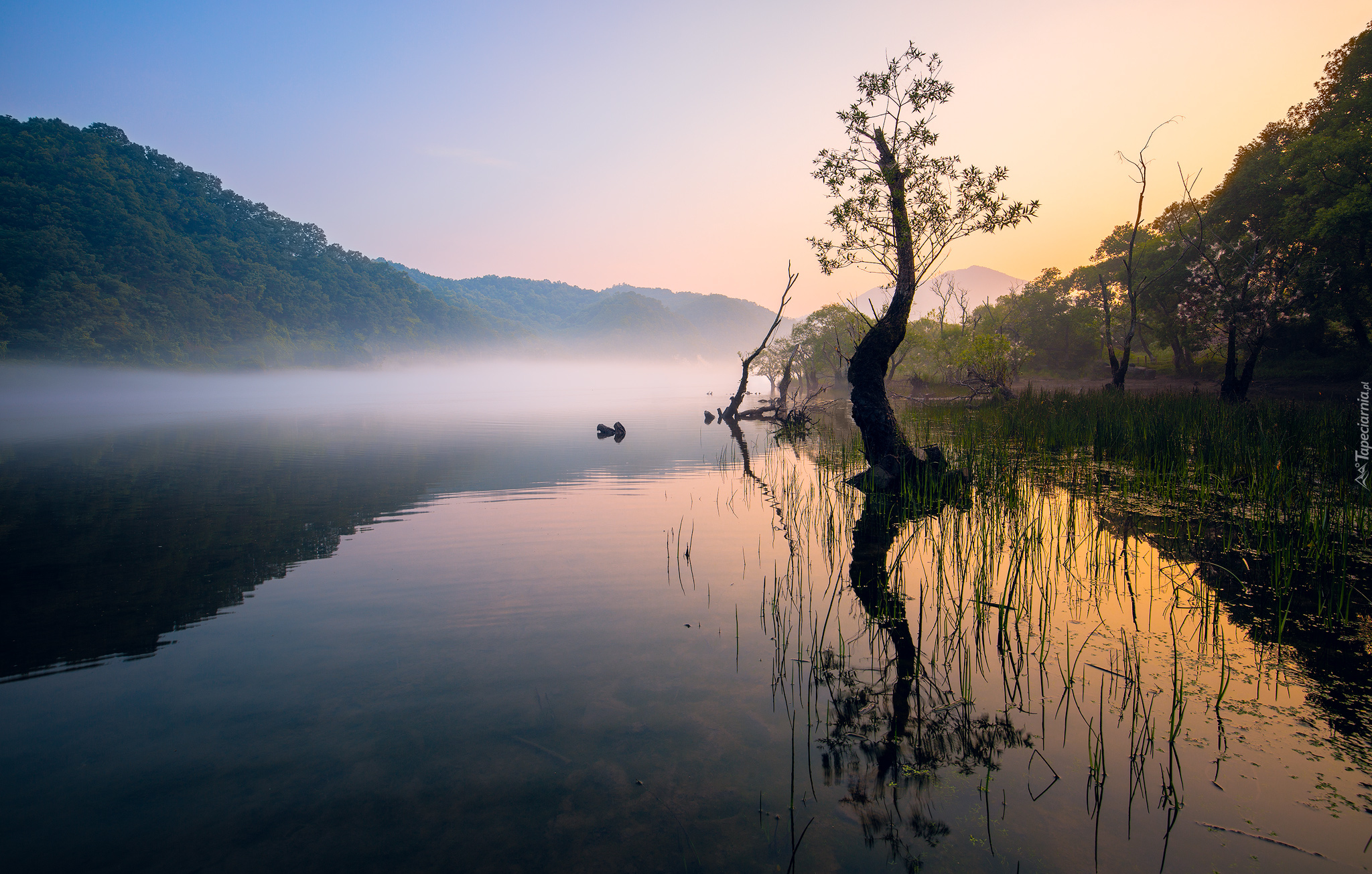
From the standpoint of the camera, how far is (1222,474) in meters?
10.7

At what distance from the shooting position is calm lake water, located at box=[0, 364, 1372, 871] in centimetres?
308

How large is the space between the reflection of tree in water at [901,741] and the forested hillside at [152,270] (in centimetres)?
9204

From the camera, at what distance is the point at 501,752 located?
12.9ft

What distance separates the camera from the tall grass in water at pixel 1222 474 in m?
6.84

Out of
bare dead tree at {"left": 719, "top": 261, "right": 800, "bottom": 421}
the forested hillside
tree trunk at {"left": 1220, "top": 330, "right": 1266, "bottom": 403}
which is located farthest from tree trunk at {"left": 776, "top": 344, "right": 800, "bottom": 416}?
the forested hillside

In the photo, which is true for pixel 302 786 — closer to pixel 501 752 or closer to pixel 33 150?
pixel 501 752

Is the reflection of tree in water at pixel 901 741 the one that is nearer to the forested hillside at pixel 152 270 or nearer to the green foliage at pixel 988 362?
the green foliage at pixel 988 362

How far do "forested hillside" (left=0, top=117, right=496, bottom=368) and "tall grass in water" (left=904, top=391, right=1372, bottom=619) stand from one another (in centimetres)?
9349

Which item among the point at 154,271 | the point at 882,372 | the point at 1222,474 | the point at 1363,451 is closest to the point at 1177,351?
the point at 1363,451

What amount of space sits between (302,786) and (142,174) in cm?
14011

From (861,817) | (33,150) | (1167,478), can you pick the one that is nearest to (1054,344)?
(1167,478)

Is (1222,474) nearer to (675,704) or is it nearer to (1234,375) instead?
(675,704)

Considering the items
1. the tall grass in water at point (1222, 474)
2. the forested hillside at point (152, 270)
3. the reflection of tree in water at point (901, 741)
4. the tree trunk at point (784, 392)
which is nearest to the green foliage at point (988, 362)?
the tree trunk at point (784, 392)

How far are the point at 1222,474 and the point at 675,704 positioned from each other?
40.5 ft
